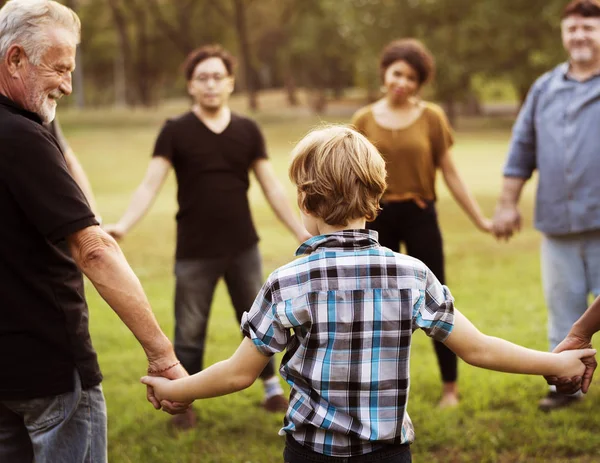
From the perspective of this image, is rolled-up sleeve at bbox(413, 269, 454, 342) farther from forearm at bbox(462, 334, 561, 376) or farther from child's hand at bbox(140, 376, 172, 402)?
child's hand at bbox(140, 376, 172, 402)

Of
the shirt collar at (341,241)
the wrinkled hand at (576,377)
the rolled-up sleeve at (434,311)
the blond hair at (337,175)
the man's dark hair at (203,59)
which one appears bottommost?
the wrinkled hand at (576,377)

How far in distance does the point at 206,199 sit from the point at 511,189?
6.92 ft

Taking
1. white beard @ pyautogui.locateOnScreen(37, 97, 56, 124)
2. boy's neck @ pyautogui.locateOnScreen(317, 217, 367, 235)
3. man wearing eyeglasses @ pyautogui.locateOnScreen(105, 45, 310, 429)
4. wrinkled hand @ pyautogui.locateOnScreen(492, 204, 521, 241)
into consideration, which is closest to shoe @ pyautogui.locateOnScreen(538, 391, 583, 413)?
wrinkled hand @ pyautogui.locateOnScreen(492, 204, 521, 241)

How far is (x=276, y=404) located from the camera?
5609 millimetres

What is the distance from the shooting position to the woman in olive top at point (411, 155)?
216 inches

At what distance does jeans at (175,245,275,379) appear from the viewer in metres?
5.39

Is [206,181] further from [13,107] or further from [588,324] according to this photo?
[588,324]

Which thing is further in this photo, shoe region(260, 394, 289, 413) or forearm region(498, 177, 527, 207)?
forearm region(498, 177, 527, 207)

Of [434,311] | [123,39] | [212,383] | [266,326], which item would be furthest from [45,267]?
[123,39]

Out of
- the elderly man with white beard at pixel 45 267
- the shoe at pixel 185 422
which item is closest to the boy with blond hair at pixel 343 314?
the elderly man with white beard at pixel 45 267

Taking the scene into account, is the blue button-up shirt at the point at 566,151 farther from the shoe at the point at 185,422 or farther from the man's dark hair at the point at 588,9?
the shoe at the point at 185,422

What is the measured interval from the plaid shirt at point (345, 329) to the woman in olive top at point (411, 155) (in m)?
2.93

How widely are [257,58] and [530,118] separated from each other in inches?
2246

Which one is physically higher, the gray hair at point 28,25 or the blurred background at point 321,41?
the gray hair at point 28,25
